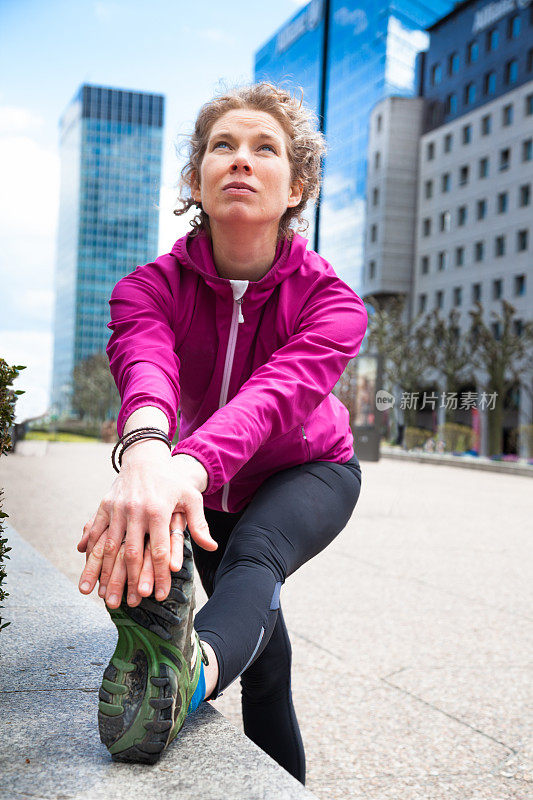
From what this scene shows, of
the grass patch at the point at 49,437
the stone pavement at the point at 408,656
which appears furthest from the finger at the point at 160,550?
the grass patch at the point at 49,437

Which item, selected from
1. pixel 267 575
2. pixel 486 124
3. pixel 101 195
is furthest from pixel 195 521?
pixel 101 195

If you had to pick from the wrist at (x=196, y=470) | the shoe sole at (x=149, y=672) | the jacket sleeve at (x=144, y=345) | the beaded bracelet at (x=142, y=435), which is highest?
the jacket sleeve at (x=144, y=345)

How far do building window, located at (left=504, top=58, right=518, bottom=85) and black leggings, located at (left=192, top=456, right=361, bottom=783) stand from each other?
53.2 m

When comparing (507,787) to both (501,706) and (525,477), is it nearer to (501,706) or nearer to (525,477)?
(501,706)

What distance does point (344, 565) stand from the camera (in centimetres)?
711

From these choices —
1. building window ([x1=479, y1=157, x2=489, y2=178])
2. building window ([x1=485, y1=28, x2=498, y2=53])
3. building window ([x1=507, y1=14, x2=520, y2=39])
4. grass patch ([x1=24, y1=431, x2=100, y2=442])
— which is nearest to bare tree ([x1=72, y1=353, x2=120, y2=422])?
grass patch ([x1=24, y1=431, x2=100, y2=442])

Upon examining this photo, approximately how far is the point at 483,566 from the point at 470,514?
4382 millimetres

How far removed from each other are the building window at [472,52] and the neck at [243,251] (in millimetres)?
57405

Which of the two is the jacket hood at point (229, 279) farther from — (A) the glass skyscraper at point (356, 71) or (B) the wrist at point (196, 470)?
(A) the glass skyscraper at point (356, 71)

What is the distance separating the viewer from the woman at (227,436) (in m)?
1.43

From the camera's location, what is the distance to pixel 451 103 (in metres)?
56.8

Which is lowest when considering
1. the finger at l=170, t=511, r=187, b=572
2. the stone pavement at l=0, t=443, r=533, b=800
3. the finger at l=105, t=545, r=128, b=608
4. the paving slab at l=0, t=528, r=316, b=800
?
the stone pavement at l=0, t=443, r=533, b=800

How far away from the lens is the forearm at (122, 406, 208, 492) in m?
1.55

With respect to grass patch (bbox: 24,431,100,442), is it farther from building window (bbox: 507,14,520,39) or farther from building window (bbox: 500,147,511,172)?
building window (bbox: 507,14,520,39)
